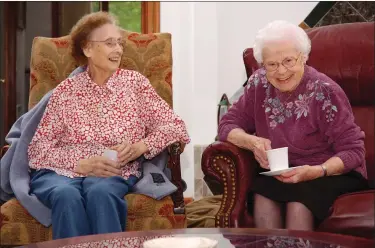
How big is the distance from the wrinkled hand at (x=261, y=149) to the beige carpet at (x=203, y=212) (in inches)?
40.4

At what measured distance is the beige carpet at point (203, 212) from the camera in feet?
10.6

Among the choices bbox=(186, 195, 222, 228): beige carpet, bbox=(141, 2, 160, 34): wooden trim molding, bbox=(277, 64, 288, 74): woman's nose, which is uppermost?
bbox=(141, 2, 160, 34): wooden trim molding

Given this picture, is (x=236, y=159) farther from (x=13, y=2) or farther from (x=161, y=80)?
(x=13, y=2)

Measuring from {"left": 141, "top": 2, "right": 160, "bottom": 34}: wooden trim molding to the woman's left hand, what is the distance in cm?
239

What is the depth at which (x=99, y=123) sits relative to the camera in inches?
98.9

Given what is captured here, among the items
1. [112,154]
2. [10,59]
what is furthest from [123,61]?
[10,59]

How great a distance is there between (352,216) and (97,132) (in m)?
1.09

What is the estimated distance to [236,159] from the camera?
2.28 meters

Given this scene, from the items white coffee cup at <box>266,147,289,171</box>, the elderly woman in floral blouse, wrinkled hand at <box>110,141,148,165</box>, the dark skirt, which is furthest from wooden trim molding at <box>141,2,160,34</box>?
white coffee cup at <box>266,147,289,171</box>

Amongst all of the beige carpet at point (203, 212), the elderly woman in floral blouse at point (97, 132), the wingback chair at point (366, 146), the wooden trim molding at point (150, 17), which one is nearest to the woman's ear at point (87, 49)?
the elderly woman in floral blouse at point (97, 132)

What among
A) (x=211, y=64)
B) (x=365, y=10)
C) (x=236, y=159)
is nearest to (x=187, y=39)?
(x=211, y=64)

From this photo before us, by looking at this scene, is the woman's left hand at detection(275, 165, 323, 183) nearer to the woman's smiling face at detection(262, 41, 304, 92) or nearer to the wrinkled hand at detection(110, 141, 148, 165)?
the woman's smiling face at detection(262, 41, 304, 92)

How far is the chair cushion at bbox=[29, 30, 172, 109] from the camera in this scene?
2.88 metres

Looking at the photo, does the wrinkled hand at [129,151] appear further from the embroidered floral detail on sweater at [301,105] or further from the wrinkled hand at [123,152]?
the embroidered floral detail on sweater at [301,105]
